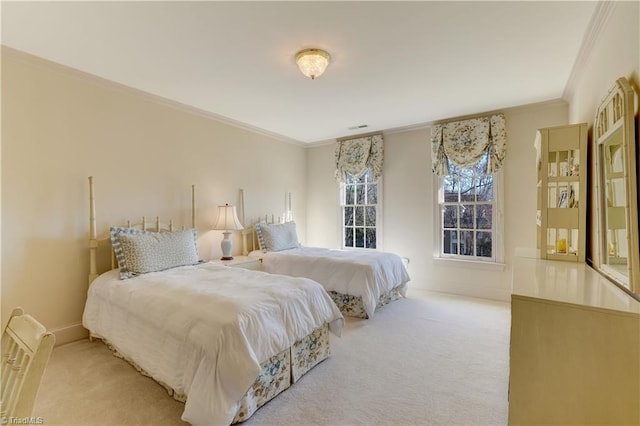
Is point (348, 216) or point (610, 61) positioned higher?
point (610, 61)

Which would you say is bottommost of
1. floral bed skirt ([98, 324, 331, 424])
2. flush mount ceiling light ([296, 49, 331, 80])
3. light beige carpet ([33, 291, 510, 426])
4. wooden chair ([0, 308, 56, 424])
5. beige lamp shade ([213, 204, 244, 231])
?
light beige carpet ([33, 291, 510, 426])

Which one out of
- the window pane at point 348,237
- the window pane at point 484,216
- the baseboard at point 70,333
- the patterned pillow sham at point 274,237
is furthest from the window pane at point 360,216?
the baseboard at point 70,333

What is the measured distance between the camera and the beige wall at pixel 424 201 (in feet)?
12.7

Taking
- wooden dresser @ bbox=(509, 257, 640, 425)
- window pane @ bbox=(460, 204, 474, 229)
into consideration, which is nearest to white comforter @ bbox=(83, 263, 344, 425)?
wooden dresser @ bbox=(509, 257, 640, 425)

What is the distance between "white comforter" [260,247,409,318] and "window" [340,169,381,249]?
1127 mm

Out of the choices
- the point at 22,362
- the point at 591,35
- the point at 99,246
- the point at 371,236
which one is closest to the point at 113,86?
the point at 99,246

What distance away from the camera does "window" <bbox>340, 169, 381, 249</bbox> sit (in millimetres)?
5227

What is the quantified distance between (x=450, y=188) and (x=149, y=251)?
3.98 meters

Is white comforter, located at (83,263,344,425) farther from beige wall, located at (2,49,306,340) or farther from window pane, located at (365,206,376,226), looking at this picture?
window pane, located at (365,206,376,226)

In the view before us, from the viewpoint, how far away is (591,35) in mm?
2195

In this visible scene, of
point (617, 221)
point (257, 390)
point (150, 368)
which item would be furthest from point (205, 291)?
point (617, 221)

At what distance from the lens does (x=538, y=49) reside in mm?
2465

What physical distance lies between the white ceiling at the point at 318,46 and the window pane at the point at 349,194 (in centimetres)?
205

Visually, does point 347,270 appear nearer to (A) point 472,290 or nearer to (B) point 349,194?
(A) point 472,290
